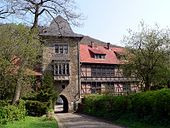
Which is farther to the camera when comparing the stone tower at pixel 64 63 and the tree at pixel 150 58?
the stone tower at pixel 64 63

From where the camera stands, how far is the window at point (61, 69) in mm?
58659

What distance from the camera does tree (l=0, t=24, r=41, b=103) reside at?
31386 mm

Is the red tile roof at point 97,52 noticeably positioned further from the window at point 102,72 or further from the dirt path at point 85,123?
the dirt path at point 85,123

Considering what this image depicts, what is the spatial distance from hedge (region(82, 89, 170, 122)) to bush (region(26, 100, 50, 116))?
649cm

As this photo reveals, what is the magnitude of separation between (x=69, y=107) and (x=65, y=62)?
24.1ft

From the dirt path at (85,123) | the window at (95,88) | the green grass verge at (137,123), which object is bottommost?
the dirt path at (85,123)

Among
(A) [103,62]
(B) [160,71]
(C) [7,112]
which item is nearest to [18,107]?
(C) [7,112]

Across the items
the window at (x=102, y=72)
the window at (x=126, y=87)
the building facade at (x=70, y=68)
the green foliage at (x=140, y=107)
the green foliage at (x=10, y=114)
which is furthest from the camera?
the window at (x=126, y=87)

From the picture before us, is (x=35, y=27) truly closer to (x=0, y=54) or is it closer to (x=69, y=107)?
(x=0, y=54)

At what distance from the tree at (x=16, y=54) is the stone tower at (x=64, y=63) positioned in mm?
22646

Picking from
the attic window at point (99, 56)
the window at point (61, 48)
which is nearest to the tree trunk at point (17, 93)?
the window at point (61, 48)

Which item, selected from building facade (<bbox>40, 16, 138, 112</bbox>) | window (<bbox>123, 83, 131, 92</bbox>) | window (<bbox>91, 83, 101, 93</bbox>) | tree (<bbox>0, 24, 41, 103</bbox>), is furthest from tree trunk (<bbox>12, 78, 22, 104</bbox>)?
window (<bbox>123, 83, 131, 92</bbox>)

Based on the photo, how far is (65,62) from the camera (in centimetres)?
5931

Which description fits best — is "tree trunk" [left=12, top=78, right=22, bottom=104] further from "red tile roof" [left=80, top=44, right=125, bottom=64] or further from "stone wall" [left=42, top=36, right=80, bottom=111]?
"red tile roof" [left=80, top=44, right=125, bottom=64]
